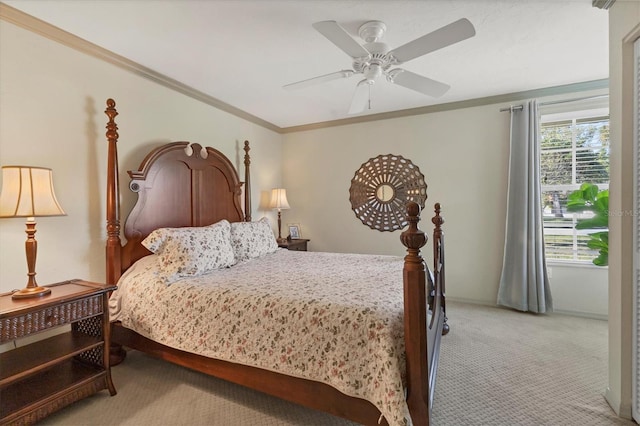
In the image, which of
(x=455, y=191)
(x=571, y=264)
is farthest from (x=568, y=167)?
(x=455, y=191)

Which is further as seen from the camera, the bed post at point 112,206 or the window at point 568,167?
the window at point 568,167

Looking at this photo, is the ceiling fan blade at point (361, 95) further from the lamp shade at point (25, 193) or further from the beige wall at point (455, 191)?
the lamp shade at point (25, 193)

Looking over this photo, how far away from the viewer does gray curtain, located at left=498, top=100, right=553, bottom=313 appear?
331cm

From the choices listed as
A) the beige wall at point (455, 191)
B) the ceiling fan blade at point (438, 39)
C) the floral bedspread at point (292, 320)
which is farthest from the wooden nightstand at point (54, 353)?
the beige wall at point (455, 191)

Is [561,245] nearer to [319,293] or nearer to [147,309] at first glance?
[319,293]

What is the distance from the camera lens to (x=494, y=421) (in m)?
1.73

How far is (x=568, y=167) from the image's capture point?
11.5 feet

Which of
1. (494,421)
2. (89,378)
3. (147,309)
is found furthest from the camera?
(147,309)

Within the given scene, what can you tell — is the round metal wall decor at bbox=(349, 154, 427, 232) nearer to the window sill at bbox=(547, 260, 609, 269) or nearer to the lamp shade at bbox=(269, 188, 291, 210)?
the lamp shade at bbox=(269, 188, 291, 210)

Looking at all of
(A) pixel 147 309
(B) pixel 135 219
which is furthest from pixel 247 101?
(A) pixel 147 309

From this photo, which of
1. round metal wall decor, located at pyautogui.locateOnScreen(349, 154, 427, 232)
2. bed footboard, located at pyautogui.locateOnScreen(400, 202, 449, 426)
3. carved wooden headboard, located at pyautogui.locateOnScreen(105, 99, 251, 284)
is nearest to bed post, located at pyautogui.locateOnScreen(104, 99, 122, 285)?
carved wooden headboard, located at pyautogui.locateOnScreen(105, 99, 251, 284)

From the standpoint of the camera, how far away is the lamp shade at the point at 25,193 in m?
1.65

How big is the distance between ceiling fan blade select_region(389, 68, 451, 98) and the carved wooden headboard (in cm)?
208

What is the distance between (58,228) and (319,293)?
6.42 feet
